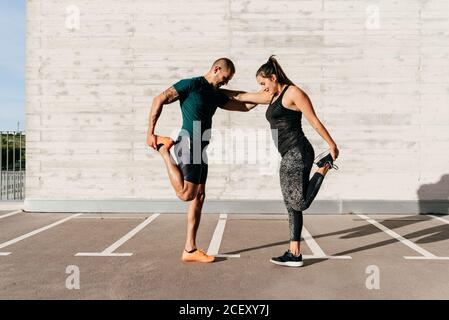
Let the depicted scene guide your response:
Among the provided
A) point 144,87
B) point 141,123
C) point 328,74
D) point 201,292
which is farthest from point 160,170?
point 201,292

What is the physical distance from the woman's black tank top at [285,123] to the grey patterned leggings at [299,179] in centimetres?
7

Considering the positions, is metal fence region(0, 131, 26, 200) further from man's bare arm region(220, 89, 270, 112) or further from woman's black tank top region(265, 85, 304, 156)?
woman's black tank top region(265, 85, 304, 156)

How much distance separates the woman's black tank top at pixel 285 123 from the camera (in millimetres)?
3734

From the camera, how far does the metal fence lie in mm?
7805

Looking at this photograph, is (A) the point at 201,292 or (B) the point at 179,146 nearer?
(A) the point at 201,292

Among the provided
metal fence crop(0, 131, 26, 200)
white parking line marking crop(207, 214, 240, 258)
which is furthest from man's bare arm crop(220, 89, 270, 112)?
metal fence crop(0, 131, 26, 200)

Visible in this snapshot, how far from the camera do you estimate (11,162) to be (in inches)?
313

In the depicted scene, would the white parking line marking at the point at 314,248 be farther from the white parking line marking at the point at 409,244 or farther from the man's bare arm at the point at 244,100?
the man's bare arm at the point at 244,100

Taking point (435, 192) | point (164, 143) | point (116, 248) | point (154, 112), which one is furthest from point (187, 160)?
point (435, 192)

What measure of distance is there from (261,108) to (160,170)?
7.64ft

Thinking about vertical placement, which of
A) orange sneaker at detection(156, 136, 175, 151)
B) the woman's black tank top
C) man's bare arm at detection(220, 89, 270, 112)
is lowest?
orange sneaker at detection(156, 136, 175, 151)

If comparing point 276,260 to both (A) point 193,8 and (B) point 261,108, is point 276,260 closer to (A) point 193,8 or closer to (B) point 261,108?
(B) point 261,108

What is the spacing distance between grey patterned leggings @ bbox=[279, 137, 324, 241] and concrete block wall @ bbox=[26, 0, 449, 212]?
3649 mm
